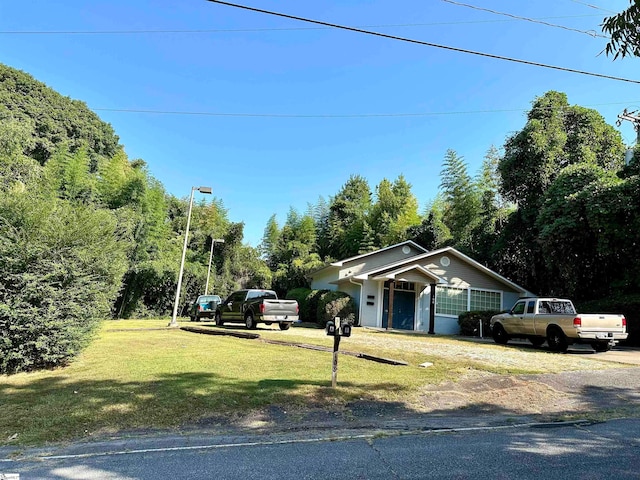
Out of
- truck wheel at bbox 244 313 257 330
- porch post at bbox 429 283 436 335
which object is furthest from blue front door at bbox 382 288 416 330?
truck wheel at bbox 244 313 257 330

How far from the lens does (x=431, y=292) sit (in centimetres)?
2197

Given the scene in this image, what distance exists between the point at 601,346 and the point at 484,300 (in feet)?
Answer: 33.0

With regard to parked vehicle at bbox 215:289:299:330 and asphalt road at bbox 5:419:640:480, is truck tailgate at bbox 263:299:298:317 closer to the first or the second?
parked vehicle at bbox 215:289:299:330

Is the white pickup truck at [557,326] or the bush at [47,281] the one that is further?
the white pickup truck at [557,326]

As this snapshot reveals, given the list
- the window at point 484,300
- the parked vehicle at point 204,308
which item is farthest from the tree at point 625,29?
the parked vehicle at point 204,308

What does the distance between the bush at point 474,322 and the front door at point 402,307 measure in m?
2.74

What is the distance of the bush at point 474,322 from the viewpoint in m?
20.3

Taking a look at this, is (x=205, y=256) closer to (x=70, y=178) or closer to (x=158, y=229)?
(x=158, y=229)

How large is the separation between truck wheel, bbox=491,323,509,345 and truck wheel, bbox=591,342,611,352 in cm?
301

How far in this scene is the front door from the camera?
2267 cm

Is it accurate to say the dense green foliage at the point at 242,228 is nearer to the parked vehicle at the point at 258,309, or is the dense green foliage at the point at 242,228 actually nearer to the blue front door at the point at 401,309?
the blue front door at the point at 401,309

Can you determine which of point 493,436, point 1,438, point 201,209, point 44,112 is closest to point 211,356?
point 1,438

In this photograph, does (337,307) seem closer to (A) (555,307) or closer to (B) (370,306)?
(B) (370,306)

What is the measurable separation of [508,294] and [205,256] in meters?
25.6
